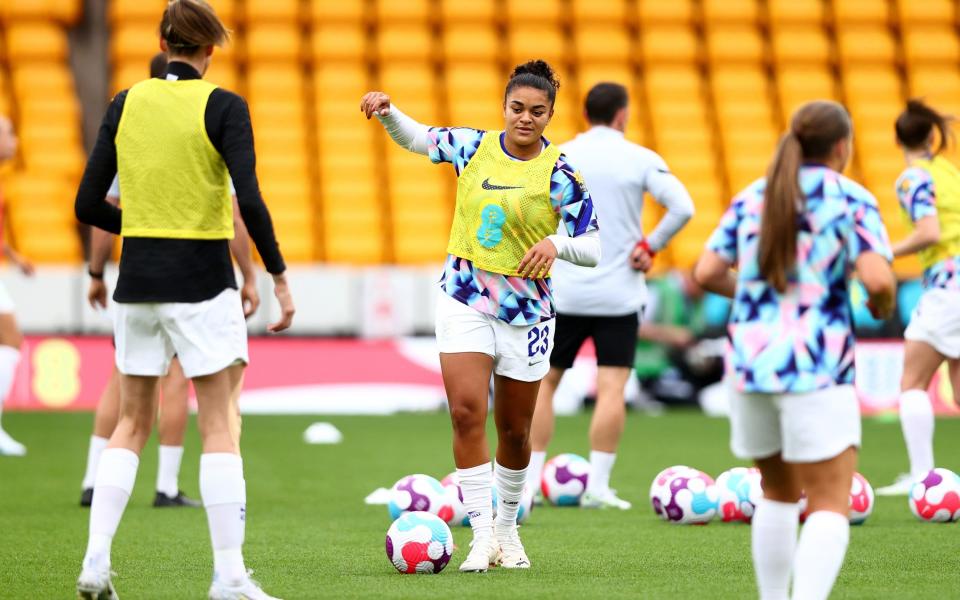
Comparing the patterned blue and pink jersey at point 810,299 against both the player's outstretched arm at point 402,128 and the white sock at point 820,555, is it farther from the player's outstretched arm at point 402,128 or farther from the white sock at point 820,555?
the player's outstretched arm at point 402,128

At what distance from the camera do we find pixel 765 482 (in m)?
4.68

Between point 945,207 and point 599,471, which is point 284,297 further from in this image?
point 945,207

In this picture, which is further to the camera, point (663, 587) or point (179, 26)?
point (663, 587)

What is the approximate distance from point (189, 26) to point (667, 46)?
1743 centimetres

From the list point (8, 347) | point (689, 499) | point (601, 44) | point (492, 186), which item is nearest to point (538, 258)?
point (492, 186)

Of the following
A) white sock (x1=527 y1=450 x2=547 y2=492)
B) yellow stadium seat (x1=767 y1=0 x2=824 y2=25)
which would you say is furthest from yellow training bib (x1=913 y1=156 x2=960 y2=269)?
yellow stadium seat (x1=767 y1=0 x2=824 y2=25)

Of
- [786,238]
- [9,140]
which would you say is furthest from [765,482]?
[9,140]

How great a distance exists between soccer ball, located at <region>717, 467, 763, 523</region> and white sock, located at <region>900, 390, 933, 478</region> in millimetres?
1489

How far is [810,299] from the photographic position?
14.7 ft

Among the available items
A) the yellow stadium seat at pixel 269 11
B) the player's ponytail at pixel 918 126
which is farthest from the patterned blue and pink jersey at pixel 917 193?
the yellow stadium seat at pixel 269 11

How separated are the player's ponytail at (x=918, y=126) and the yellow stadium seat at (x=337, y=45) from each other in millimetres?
13233

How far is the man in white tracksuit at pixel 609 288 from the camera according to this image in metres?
8.51

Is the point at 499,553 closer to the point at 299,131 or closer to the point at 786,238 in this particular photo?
the point at 786,238

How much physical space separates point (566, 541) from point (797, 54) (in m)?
16.3
